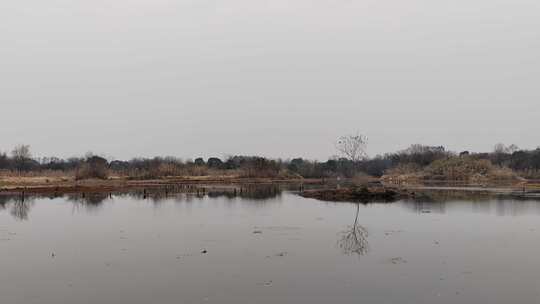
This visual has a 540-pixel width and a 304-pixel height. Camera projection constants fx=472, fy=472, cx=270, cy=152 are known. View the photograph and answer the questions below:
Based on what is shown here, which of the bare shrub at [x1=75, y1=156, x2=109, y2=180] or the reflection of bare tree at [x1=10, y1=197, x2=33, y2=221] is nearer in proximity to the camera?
the reflection of bare tree at [x1=10, y1=197, x2=33, y2=221]

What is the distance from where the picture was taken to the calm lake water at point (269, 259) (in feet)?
33.7

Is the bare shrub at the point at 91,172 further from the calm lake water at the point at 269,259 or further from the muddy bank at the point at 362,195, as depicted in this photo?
the calm lake water at the point at 269,259

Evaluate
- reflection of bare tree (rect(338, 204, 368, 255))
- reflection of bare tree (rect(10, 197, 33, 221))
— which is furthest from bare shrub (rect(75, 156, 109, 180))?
reflection of bare tree (rect(338, 204, 368, 255))

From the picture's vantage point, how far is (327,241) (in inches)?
689

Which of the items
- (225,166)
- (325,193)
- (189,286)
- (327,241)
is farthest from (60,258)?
(225,166)

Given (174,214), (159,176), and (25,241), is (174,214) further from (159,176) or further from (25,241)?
(159,176)

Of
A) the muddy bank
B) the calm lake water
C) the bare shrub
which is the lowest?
the calm lake water

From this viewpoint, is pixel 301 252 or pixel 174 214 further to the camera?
pixel 174 214

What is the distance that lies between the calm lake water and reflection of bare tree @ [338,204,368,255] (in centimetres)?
4

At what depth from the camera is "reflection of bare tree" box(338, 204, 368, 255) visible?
1559 cm

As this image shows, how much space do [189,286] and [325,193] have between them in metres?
34.0

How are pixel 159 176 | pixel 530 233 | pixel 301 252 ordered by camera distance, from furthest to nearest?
pixel 159 176 < pixel 530 233 < pixel 301 252

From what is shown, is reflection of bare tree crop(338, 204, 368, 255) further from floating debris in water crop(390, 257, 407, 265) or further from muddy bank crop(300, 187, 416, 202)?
muddy bank crop(300, 187, 416, 202)

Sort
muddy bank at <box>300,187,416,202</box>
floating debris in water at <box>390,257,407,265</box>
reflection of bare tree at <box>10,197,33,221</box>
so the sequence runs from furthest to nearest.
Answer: muddy bank at <box>300,187,416,202</box>, reflection of bare tree at <box>10,197,33,221</box>, floating debris in water at <box>390,257,407,265</box>
